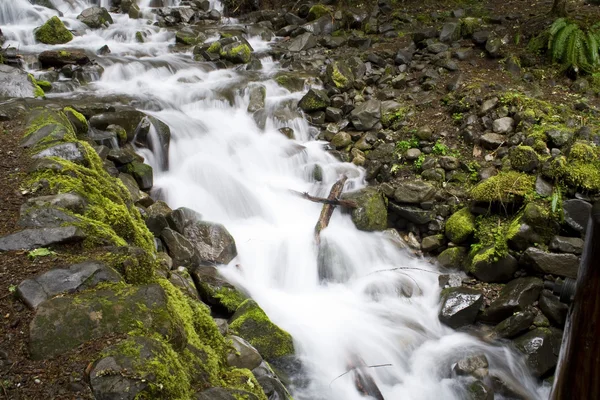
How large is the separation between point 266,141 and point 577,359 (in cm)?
760

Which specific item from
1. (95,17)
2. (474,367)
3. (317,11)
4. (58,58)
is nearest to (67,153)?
(474,367)

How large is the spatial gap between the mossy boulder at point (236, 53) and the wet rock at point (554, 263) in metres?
8.88

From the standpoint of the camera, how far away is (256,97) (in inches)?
406

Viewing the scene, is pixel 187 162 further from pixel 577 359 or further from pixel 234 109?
pixel 577 359

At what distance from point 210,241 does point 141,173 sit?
5.29ft

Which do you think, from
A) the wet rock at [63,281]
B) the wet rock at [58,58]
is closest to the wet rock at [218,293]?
the wet rock at [63,281]

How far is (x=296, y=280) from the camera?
6.55 metres

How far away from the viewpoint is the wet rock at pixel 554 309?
Result: 5.59 meters

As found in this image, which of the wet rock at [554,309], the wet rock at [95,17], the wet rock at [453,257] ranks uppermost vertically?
the wet rock at [95,17]

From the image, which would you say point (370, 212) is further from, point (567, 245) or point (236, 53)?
point (236, 53)

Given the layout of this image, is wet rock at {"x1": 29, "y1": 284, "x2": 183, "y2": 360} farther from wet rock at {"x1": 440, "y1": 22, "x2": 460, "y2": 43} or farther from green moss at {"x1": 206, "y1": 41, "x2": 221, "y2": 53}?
wet rock at {"x1": 440, "y1": 22, "x2": 460, "y2": 43}

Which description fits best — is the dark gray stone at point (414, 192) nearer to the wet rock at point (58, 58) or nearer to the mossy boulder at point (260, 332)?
the mossy boulder at point (260, 332)

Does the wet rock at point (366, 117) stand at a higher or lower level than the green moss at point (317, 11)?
lower

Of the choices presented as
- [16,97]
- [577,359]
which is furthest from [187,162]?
[577,359]
